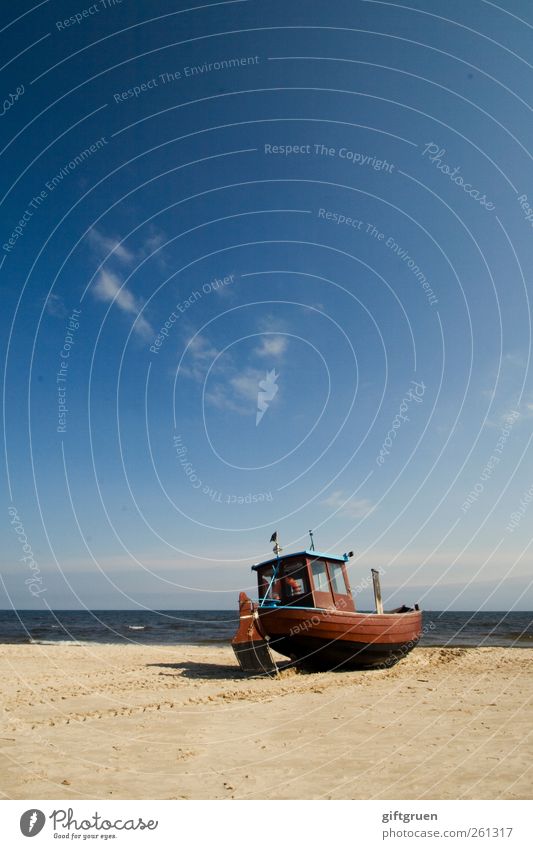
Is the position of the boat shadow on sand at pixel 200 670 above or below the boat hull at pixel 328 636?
below

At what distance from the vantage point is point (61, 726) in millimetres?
10188


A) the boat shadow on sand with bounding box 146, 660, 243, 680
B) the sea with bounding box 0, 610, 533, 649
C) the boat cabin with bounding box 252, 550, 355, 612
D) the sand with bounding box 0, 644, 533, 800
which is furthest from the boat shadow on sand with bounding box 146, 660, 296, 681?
the sea with bounding box 0, 610, 533, 649

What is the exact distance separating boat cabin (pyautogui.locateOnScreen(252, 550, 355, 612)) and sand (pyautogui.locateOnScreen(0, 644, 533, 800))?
2518 millimetres

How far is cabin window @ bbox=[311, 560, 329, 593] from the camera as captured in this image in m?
18.9

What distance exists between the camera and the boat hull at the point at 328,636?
676 inches

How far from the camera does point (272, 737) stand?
9156mm

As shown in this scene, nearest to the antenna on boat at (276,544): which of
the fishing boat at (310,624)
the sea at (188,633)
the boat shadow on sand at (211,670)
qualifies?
the fishing boat at (310,624)

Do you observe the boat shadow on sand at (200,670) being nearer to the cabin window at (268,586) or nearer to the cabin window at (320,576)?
the cabin window at (268,586)

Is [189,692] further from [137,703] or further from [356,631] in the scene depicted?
[356,631]

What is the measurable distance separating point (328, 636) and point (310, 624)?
854 millimetres

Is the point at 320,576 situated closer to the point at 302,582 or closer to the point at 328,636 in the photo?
the point at 302,582

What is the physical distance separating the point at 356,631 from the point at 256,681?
387 centimetres

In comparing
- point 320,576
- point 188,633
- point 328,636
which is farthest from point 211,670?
point 188,633

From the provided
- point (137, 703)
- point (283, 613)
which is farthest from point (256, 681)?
point (137, 703)
